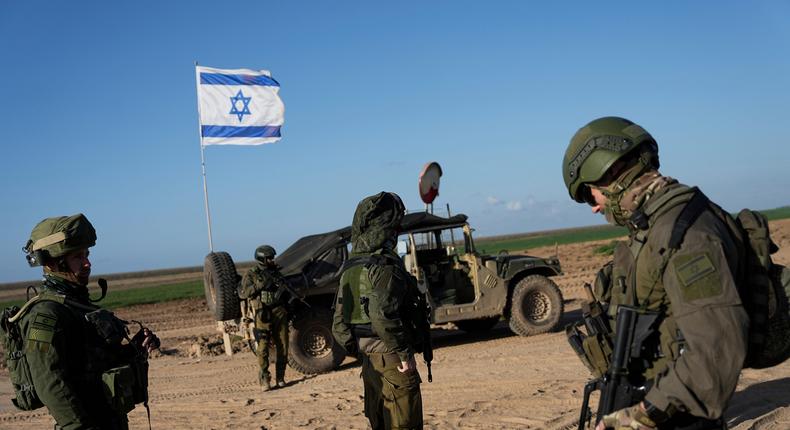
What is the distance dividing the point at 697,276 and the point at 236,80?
13082 millimetres

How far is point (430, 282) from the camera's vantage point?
1027 centimetres

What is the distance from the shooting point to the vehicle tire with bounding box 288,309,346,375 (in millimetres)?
8930

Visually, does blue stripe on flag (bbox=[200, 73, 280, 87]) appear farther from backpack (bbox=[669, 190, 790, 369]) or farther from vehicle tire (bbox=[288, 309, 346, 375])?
backpack (bbox=[669, 190, 790, 369])

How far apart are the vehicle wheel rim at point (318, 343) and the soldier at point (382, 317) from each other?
4.69 meters

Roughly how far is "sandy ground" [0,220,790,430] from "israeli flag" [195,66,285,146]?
4676 mm

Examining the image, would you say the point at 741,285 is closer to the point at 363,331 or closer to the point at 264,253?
the point at 363,331

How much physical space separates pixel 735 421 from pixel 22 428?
665cm

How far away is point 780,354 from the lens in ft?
7.49

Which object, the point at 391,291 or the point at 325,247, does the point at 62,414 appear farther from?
the point at 325,247

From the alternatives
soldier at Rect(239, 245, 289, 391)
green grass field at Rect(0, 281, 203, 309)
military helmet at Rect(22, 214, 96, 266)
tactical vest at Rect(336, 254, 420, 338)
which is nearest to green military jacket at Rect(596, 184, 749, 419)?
tactical vest at Rect(336, 254, 420, 338)

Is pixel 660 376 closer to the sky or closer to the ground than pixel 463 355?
closer to the sky

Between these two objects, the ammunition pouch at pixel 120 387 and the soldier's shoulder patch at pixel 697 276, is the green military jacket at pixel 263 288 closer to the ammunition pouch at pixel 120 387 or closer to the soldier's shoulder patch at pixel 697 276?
the ammunition pouch at pixel 120 387

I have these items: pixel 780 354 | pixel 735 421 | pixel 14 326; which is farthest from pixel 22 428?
pixel 780 354

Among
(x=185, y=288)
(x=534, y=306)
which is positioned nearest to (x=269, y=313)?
(x=534, y=306)
